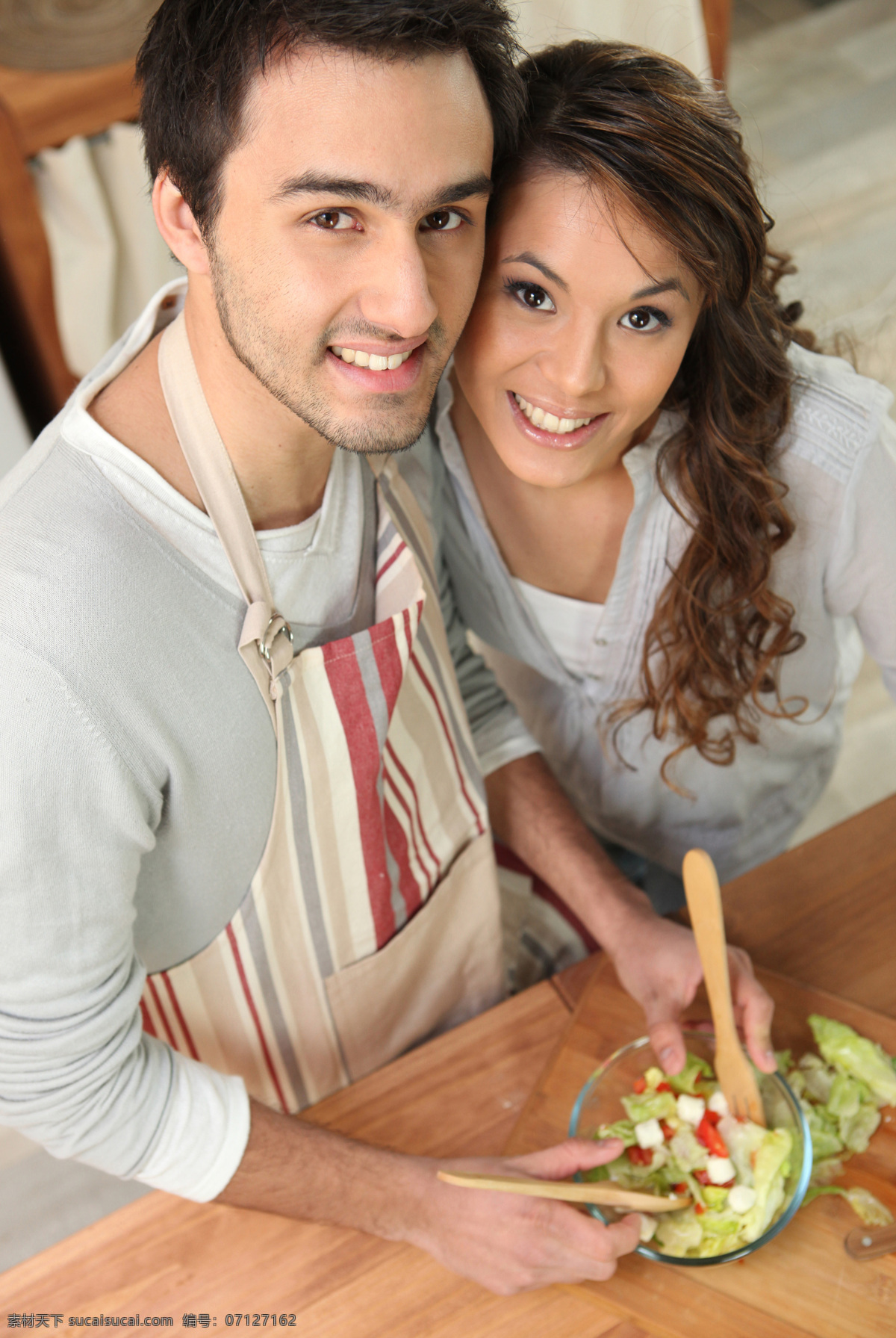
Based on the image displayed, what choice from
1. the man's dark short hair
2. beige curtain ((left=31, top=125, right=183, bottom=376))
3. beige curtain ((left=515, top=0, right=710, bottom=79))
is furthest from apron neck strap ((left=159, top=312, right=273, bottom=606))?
beige curtain ((left=515, top=0, right=710, bottom=79))

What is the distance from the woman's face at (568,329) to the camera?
1.09 metres

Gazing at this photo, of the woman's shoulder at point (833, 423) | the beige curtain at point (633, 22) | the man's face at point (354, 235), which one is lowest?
the woman's shoulder at point (833, 423)

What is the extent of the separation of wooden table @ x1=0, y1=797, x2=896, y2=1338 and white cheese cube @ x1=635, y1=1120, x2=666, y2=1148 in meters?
0.13

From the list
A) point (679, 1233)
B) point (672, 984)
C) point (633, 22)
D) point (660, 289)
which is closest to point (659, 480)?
point (660, 289)

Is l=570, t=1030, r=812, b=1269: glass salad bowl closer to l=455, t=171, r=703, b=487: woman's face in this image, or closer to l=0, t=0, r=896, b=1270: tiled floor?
l=455, t=171, r=703, b=487: woman's face

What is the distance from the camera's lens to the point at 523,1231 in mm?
1027

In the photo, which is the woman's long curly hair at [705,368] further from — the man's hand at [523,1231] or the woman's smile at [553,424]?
the man's hand at [523,1231]

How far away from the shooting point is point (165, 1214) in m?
1.11

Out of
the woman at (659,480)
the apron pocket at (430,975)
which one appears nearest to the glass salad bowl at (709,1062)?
the apron pocket at (430,975)

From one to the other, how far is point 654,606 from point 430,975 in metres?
0.52

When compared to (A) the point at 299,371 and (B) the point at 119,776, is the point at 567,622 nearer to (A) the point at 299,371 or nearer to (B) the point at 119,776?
(A) the point at 299,371

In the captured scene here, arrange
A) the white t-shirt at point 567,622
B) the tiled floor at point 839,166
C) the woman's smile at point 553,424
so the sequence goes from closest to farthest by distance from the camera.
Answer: the woman's smile at point 553,424, the white t-shirt at point 567,622, the tiled floor at point 839,166

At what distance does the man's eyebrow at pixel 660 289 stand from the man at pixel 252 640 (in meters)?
0.16

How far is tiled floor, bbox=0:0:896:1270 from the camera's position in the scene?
2.56 metres
